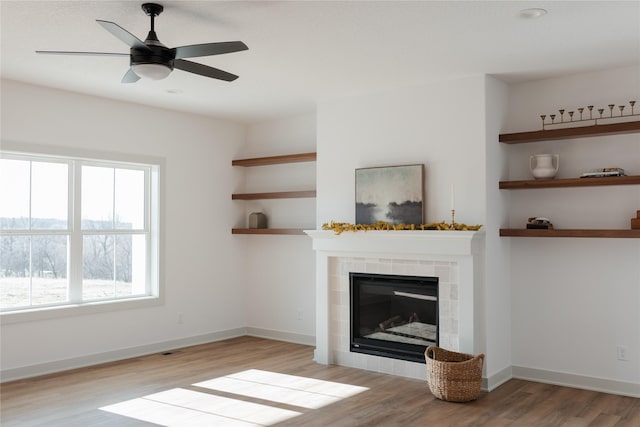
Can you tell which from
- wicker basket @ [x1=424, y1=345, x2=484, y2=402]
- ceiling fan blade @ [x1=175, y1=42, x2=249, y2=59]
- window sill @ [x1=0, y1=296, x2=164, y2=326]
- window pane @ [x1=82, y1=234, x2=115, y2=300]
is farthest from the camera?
window pane @ [x1=82, y1=234, x2=115, y2=300]

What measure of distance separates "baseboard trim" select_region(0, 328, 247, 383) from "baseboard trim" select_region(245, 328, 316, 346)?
167mm

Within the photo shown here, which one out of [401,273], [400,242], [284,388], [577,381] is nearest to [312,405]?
[284,388]

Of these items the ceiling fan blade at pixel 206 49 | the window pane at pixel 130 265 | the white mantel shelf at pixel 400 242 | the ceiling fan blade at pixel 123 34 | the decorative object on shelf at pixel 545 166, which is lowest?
the window pane at pixel 130 265

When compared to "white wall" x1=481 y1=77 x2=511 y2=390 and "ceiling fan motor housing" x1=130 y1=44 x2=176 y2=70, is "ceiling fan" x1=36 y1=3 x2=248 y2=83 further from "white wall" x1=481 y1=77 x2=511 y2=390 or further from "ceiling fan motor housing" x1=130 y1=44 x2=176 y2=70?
"white wall" x1=481 y1=77 x2=511 y2=390

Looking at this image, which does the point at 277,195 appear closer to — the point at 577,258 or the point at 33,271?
the point at 33,271

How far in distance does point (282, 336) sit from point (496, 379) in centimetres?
280

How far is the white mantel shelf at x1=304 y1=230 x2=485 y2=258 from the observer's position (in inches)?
188

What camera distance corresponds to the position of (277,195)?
665cm

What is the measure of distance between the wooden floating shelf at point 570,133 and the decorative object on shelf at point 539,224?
2.25 feet

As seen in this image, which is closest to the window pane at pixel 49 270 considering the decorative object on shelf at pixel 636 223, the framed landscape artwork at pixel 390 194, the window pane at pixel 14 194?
the window pane at pixel 14 194

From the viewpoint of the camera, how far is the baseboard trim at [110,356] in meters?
5.15

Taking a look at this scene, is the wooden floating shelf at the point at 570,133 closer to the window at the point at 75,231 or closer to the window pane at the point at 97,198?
the window at the point at 75,231

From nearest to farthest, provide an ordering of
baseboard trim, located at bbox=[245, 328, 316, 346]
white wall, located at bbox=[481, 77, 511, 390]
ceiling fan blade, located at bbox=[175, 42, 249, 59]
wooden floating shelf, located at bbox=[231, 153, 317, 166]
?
1. ceiling fan blade, located at bbox=[175, 42, 249, 59]
2. white wall, located at bbox=[481, 77, 511, 390]
3. wooden floating shelf, located at bbox=[231, 153, 317, 166]
4. baseboard trim, located at bbox=[245, 328, 316, 346]

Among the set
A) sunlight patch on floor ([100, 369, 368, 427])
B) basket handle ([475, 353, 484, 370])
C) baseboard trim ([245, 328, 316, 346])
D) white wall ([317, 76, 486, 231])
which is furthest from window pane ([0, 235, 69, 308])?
basket handle ([475, 353, 484, 370])
